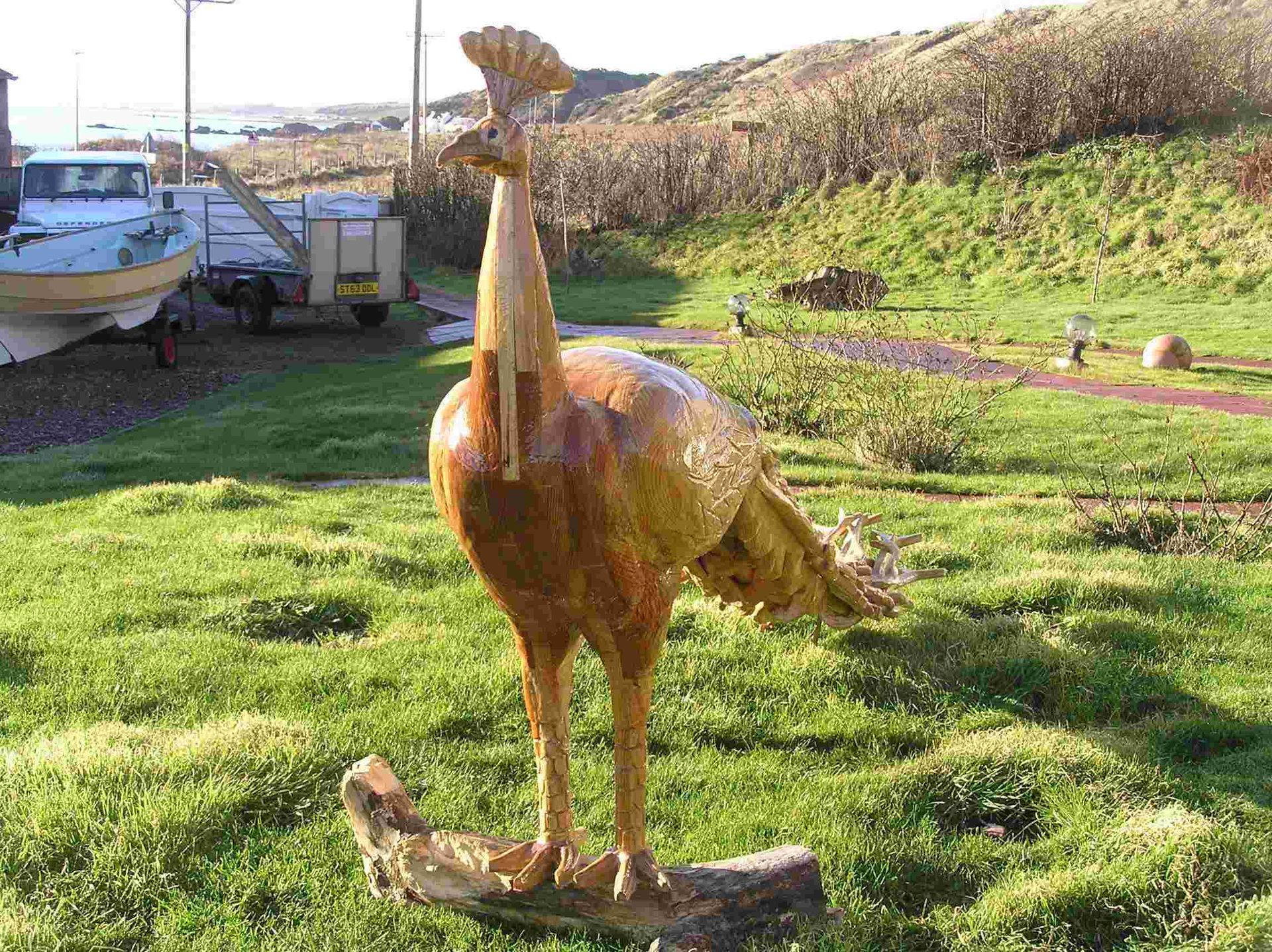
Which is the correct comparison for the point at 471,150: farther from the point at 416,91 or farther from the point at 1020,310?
the point at 416,91

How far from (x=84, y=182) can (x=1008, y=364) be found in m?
14.7

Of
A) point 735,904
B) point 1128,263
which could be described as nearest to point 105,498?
point 735,904

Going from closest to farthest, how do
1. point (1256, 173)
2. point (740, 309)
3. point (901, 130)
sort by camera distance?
point (740, 309) → point (1256, 173) → point (901, 130)

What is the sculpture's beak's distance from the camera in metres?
2.28

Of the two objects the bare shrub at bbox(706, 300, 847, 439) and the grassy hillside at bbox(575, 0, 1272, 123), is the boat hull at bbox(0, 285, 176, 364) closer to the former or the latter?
the bare shrub at bbox(706, 300, 847, 439)

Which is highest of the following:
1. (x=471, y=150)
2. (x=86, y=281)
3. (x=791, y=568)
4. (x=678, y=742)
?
(x=471, y=150)

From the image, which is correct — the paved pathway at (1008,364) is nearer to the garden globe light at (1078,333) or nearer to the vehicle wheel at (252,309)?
the garden globe light at (1078,333)

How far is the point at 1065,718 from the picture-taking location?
4488 mm

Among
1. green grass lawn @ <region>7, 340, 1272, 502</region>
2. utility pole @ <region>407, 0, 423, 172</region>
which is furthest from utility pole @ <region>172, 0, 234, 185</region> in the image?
green grass lawn @ <region>7, 340, 1272, 502</region>

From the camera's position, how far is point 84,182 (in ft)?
59.6

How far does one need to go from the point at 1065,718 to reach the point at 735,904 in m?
2.03

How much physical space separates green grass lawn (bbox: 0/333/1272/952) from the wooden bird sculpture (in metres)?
0.58

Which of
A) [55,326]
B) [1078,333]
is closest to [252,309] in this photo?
[55,326]

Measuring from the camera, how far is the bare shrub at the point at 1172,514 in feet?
21.0
